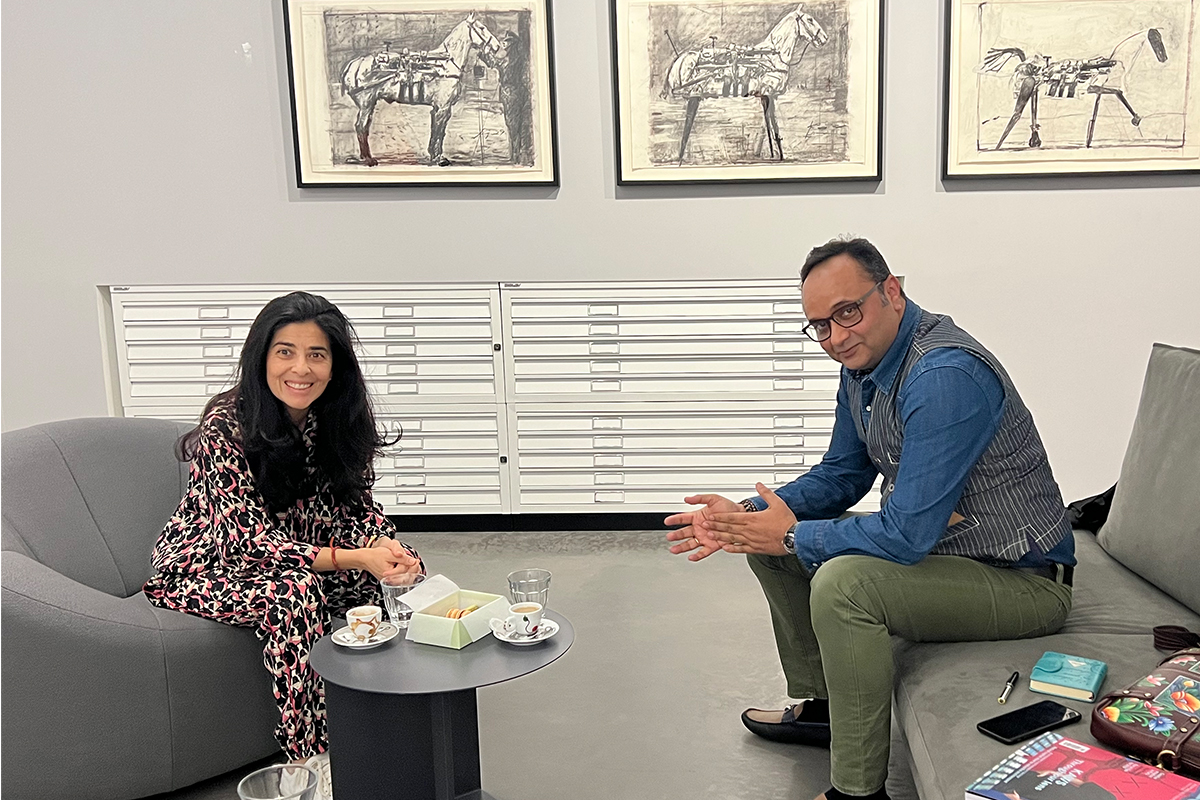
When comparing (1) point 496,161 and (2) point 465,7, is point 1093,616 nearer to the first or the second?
(1) point 496,161

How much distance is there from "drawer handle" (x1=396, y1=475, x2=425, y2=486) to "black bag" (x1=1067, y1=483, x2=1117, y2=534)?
93.3 inches

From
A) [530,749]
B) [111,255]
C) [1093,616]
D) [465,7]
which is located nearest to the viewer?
[1093,616]

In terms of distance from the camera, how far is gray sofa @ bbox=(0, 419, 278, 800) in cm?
203

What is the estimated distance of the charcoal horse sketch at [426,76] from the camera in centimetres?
377

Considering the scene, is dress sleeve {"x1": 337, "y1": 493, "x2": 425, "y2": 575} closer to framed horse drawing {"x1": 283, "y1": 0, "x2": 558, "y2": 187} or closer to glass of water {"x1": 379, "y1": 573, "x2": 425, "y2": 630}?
glass of water {"x1": 379, "y1": 573, "x2": 425, "y2": 630}

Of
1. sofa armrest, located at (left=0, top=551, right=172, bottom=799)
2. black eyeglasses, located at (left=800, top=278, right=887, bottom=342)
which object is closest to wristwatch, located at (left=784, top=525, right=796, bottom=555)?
black eyeglasses, located at (left=800, top=278, right=887, bottom=342)

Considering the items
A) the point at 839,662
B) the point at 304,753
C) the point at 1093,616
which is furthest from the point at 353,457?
the point at 1093,616

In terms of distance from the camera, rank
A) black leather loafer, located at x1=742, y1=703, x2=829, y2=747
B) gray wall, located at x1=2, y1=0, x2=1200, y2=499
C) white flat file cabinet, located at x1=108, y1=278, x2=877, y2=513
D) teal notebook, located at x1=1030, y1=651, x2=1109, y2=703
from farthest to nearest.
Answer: white flat file cabinet, located at x1=108, y1=278, x2=877, y2=513, gray wall, located at x1=2, y1=0, x2=1200, y2=499, black leather loafer, located at x1=742, y1=703, x2=829, y2=747, teal notebook, located at x1=1030, y1=651, x2=1109, y2=703

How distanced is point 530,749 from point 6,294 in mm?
3008

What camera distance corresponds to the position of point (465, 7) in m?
3.75

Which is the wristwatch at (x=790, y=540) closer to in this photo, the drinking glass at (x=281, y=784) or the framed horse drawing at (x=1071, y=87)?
the drinking glass at (x=281, y=784)

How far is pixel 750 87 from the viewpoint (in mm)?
3727

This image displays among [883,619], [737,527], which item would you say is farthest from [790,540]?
[883,619]

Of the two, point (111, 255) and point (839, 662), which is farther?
point (111, 255)
